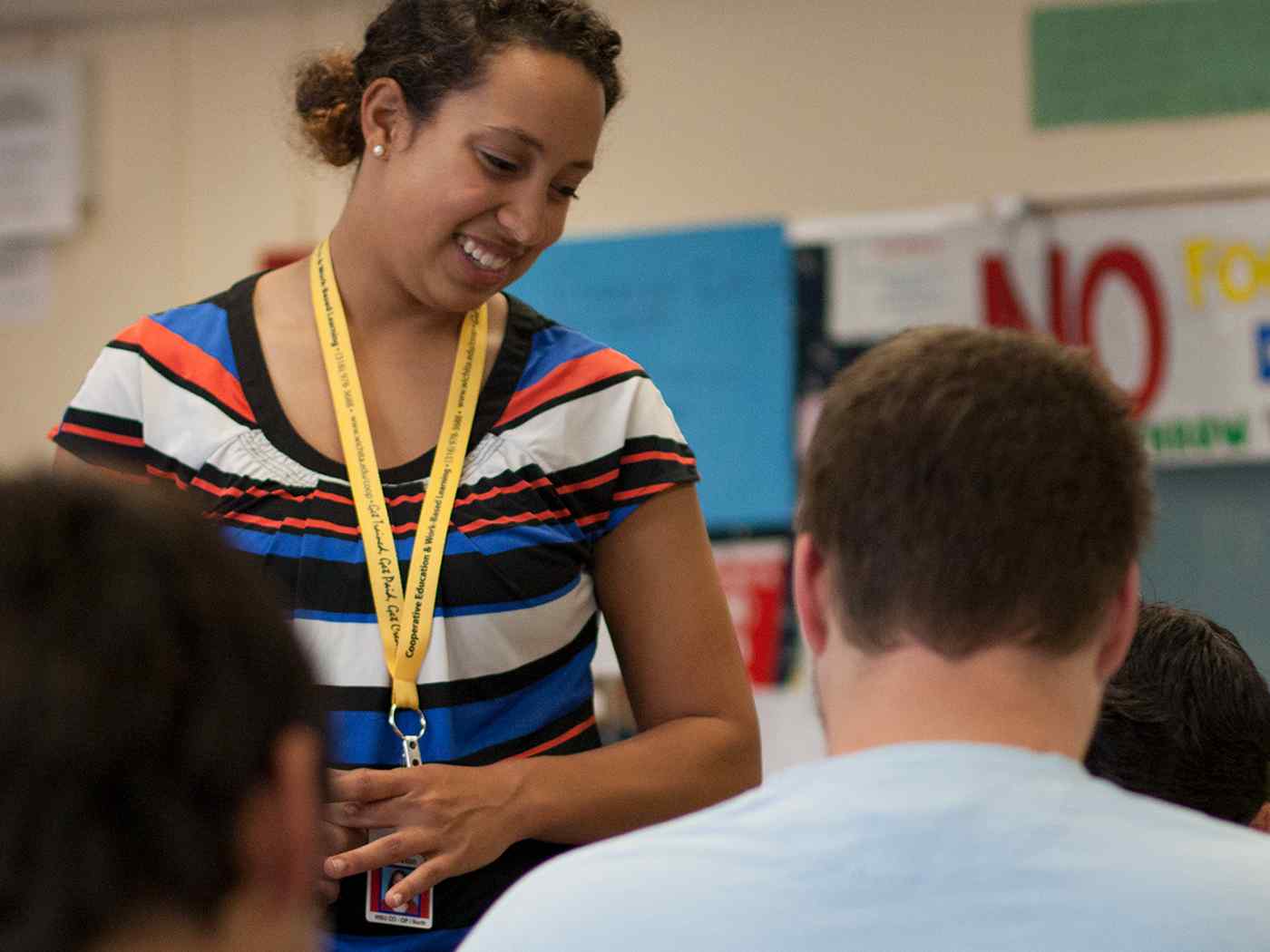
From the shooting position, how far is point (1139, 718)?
1.25 metres

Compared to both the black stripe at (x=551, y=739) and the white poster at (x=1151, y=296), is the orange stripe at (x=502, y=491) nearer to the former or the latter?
the black stripe at (x=551, y=739)

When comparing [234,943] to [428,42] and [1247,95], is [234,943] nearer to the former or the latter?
[428,42]

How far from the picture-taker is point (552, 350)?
1635mm

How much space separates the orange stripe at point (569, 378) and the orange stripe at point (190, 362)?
0.26 metres

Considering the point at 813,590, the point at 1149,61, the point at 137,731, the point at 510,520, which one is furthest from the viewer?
the point at 1149,61

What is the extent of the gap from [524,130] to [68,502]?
1.02 m

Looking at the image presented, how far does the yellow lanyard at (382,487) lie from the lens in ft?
4.78

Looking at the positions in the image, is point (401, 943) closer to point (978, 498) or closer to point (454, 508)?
point (454, 508)

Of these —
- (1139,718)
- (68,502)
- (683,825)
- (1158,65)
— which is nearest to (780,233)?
(1158,65)

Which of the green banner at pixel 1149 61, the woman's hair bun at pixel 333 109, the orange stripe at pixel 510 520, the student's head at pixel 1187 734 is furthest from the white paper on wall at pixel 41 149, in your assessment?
the student's head at pixel 1187 734

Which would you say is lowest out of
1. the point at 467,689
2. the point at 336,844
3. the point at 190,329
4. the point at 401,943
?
the point at 401,943

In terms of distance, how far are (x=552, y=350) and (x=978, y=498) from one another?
2.71ft

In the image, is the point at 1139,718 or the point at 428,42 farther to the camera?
the point at 428,42

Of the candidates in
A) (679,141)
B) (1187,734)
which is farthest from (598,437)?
(679,141)
